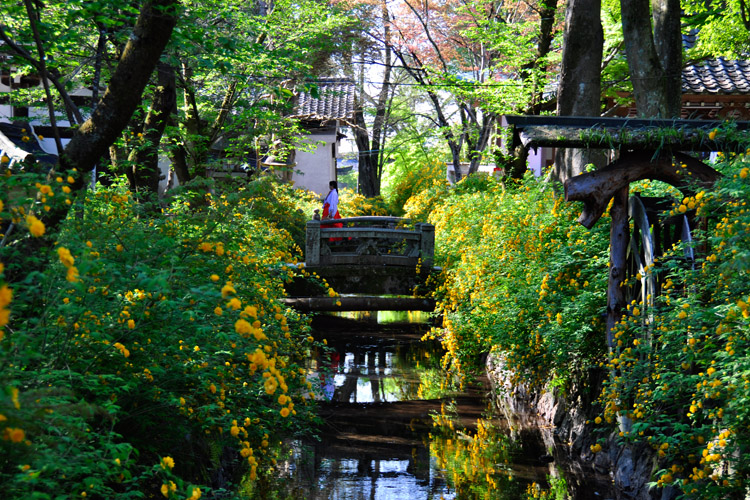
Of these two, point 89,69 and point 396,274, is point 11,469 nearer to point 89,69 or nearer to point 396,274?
point 89,69

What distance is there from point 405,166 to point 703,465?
1206 inches

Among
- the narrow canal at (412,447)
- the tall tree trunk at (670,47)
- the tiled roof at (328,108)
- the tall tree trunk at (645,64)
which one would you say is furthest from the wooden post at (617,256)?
the tiled roof at (328,108)

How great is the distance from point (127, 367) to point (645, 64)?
785cm

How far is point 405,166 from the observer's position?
3494 cm

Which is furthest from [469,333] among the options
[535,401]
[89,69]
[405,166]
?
[405,166]

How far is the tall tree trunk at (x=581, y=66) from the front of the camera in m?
10.5

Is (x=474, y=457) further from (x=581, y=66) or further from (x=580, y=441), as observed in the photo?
(x=581, y=66)

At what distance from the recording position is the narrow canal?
Answer: 7039 mm

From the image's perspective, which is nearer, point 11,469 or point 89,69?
point 11,469

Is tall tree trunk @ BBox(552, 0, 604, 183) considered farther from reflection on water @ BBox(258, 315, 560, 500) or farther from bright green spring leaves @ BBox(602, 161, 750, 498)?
bright green spring leaves @ BBox(602, 161, 750, 498)

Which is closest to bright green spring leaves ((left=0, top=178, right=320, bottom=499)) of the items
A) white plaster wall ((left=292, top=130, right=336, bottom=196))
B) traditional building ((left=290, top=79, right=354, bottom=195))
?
traditional building ((left=290, top=79, right=354, bottom=195))

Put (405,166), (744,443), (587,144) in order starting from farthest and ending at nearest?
(405,166), (587,144), (744,443)

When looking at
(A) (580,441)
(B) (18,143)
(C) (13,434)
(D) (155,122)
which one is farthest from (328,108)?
(C) (13,434)

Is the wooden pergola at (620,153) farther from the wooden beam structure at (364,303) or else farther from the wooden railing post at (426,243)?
the wooden railing post at (426,243)
